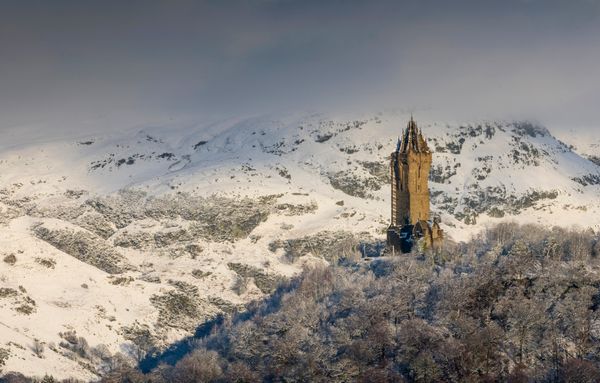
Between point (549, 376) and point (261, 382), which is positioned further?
point (261, 382)

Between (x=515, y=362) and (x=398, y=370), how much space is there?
65.7 feet

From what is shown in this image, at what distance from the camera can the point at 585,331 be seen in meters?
192

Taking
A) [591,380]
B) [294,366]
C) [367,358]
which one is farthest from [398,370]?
[591,380]

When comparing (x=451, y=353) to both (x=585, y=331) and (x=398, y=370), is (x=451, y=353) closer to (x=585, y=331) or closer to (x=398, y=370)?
(x=398, y=370)

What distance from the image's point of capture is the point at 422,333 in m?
196

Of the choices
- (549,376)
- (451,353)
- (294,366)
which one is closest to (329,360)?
(294,366)

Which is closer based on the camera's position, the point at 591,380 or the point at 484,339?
the point at 591,380

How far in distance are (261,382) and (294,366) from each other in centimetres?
660

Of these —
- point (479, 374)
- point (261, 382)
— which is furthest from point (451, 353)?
point (261, 382)

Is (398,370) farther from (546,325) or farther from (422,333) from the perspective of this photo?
(546,325)

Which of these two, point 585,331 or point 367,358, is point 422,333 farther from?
point 585,331

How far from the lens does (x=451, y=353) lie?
616 feet

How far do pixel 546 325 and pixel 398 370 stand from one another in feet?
90.3

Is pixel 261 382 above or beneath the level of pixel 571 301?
beneath
